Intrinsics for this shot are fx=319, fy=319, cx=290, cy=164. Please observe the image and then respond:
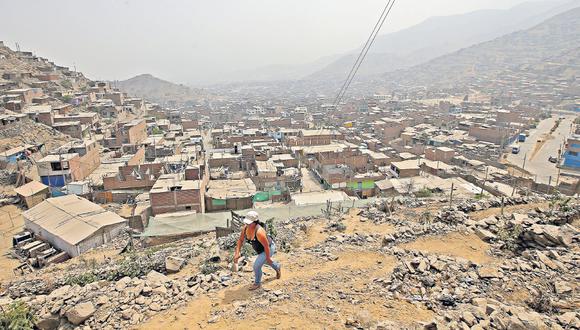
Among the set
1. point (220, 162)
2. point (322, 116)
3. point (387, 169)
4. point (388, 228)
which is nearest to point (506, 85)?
point (322, 116)

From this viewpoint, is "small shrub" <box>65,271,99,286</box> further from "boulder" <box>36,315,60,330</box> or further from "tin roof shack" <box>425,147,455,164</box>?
"tin roof shack" <box>425,147,455,164</box>

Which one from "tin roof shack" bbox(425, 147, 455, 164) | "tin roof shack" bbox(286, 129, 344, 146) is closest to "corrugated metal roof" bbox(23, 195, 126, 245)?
"tin roof shack" bbox(286, 129, 344, 146)

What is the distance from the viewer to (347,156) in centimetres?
2636

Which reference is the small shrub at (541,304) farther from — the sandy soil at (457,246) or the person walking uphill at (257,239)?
the person walking uphill at (257,239)

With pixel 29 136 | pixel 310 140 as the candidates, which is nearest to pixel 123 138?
pixel 29 136

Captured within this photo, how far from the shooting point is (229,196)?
18.3m

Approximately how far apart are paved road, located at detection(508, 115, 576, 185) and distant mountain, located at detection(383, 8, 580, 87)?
6606cm

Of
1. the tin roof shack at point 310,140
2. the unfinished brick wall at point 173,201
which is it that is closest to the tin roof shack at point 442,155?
the tin roof shack at point 310,140

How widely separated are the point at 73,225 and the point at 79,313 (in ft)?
37.4

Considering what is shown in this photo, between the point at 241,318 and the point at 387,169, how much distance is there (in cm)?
2267

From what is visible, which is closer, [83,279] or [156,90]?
[83,279]

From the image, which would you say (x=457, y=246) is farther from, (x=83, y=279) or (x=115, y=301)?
(x=83, y=279)

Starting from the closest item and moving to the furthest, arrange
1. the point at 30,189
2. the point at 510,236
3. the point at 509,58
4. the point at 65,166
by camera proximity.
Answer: the point at 510,236 → the point at 30,189 → the point at 65,166 → the point at 509,58

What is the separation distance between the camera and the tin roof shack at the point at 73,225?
1375 cm
